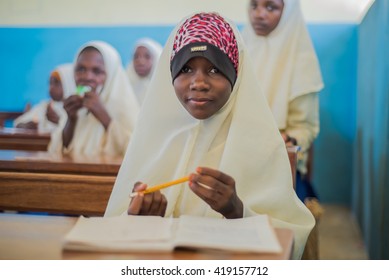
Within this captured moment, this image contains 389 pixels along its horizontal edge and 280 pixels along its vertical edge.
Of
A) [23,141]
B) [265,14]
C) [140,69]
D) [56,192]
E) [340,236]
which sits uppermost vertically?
[265,14]

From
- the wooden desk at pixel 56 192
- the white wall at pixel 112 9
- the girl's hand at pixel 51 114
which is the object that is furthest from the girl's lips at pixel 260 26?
the girl's hand at pixel 51 114

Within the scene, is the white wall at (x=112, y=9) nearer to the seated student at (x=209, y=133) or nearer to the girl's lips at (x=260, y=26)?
the girl's lips at (x=260, y=26)

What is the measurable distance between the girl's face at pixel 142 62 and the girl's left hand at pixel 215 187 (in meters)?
3.53

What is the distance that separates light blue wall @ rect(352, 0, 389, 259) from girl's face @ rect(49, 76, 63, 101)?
6.26 ft

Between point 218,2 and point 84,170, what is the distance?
1005 millimetres

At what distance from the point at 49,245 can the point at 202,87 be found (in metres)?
0.55

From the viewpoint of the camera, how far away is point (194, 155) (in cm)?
142

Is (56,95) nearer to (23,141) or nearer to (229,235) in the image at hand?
(23,141)

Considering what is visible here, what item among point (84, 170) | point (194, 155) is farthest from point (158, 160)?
point (84, 170)

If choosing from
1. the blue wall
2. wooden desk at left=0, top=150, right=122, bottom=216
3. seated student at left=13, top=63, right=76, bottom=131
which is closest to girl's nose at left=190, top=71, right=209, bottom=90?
wooden desk at left=0, top=150, right=122, bottom=216

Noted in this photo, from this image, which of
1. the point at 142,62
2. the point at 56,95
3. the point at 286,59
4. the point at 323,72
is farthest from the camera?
the point at 142,62

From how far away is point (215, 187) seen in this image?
1102mm

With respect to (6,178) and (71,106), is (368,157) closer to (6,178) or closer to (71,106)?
(71,106)

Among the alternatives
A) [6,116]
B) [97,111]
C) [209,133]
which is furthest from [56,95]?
[209,133]
